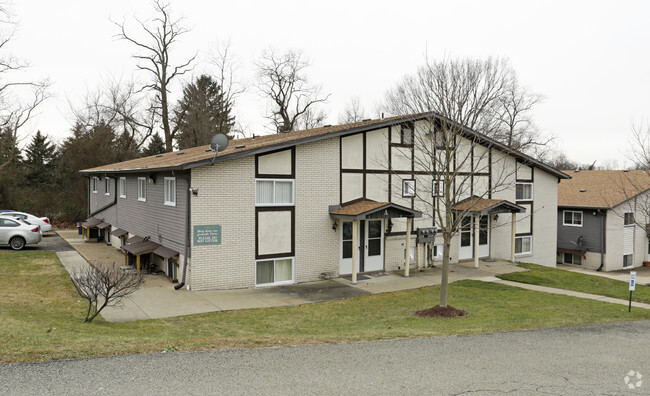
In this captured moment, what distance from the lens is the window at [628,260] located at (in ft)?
102

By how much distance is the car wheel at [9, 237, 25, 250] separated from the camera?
69.2 feet

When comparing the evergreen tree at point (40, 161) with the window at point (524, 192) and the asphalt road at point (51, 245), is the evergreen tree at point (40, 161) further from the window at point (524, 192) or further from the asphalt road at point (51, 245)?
the window at point (524, 192)

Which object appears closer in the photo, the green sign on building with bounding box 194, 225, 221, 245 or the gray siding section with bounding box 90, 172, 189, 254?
the green sign on building with bounding box 194, 225, 221, 245

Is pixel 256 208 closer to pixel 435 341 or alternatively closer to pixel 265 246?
pixel 265 246

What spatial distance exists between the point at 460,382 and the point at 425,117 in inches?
488

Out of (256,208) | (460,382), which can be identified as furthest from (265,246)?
(460,382)

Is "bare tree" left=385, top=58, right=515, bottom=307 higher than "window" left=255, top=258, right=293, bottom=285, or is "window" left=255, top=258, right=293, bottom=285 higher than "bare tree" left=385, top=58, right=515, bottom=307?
"bare tree" left=385, top=58, right=515, bottom=307

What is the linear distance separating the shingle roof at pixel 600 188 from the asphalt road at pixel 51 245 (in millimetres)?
28651

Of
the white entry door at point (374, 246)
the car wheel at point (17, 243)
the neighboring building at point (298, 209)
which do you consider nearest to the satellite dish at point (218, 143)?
the neighboring building at point (298, 209)

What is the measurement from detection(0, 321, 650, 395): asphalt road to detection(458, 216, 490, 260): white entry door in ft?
38.7

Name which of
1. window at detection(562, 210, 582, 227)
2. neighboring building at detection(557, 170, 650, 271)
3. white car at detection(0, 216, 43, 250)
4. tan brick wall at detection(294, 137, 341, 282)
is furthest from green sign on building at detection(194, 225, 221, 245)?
window at detection(562, 210, 582, 227)

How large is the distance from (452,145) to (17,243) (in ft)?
61.2

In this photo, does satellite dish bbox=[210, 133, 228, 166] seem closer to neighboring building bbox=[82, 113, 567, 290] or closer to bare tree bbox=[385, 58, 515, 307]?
neighboring building bbox=[82, 113, 567, 290]

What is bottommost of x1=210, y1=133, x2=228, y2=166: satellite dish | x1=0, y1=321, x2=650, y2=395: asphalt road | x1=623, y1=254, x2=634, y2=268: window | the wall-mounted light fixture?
x1=623, y1=254, x2=634, y2=268: window
